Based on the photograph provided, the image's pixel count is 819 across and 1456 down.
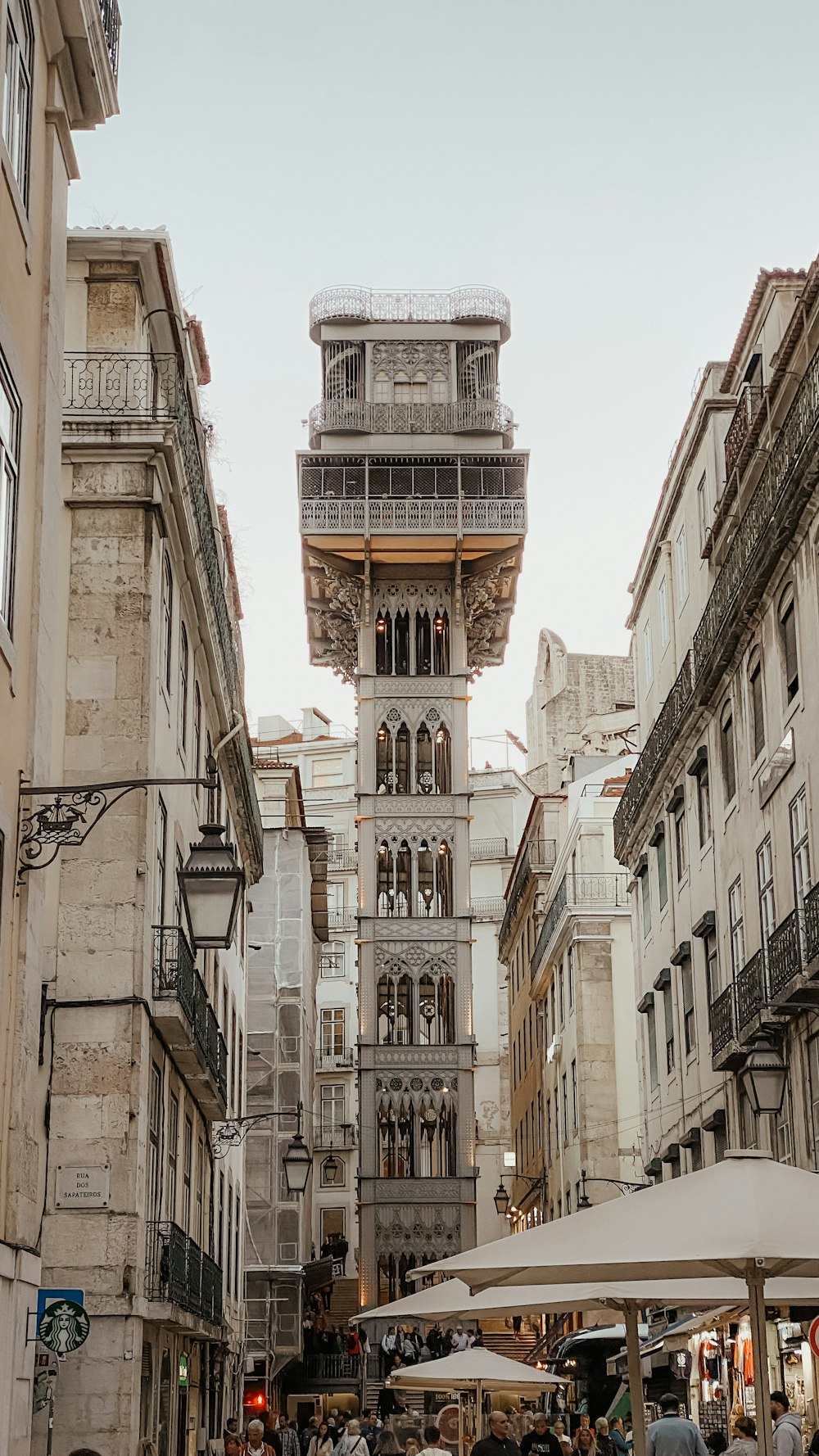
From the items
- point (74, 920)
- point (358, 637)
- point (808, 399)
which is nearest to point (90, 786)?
point (74, 920)

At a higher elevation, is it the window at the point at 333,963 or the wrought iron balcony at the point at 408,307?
the wrought iron balcony at the point at 408,307

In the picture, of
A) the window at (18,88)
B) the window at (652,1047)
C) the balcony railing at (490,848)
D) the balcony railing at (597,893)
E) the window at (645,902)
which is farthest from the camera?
the balcony railing at (490,848)

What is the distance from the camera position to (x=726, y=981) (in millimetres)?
30312

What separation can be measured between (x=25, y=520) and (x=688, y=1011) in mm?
24154

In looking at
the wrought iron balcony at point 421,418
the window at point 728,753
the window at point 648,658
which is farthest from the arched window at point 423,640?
the window at point 728,753

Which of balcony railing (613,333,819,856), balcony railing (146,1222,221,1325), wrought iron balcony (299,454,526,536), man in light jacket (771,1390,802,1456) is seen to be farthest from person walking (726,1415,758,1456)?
wrought iron balcony (299,454,526,536)

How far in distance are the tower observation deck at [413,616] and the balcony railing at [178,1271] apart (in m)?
27.1

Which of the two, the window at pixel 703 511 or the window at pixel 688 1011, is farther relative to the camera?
the window at pixel 703 511

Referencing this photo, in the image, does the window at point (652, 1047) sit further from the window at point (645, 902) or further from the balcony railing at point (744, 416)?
the balcony railing at point (744, 416)

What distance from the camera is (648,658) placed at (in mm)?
40781

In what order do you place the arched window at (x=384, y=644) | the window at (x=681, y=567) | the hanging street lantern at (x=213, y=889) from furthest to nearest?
the arched window at (x=384, y=644)
the window at (x=681, y=567)
the hanging street lantern at (x=213, y=889)

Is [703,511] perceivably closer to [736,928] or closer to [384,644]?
[736,928]

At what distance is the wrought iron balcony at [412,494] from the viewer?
56062 millimetres

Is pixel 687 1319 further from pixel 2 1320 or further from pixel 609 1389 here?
pixel 2 1320
